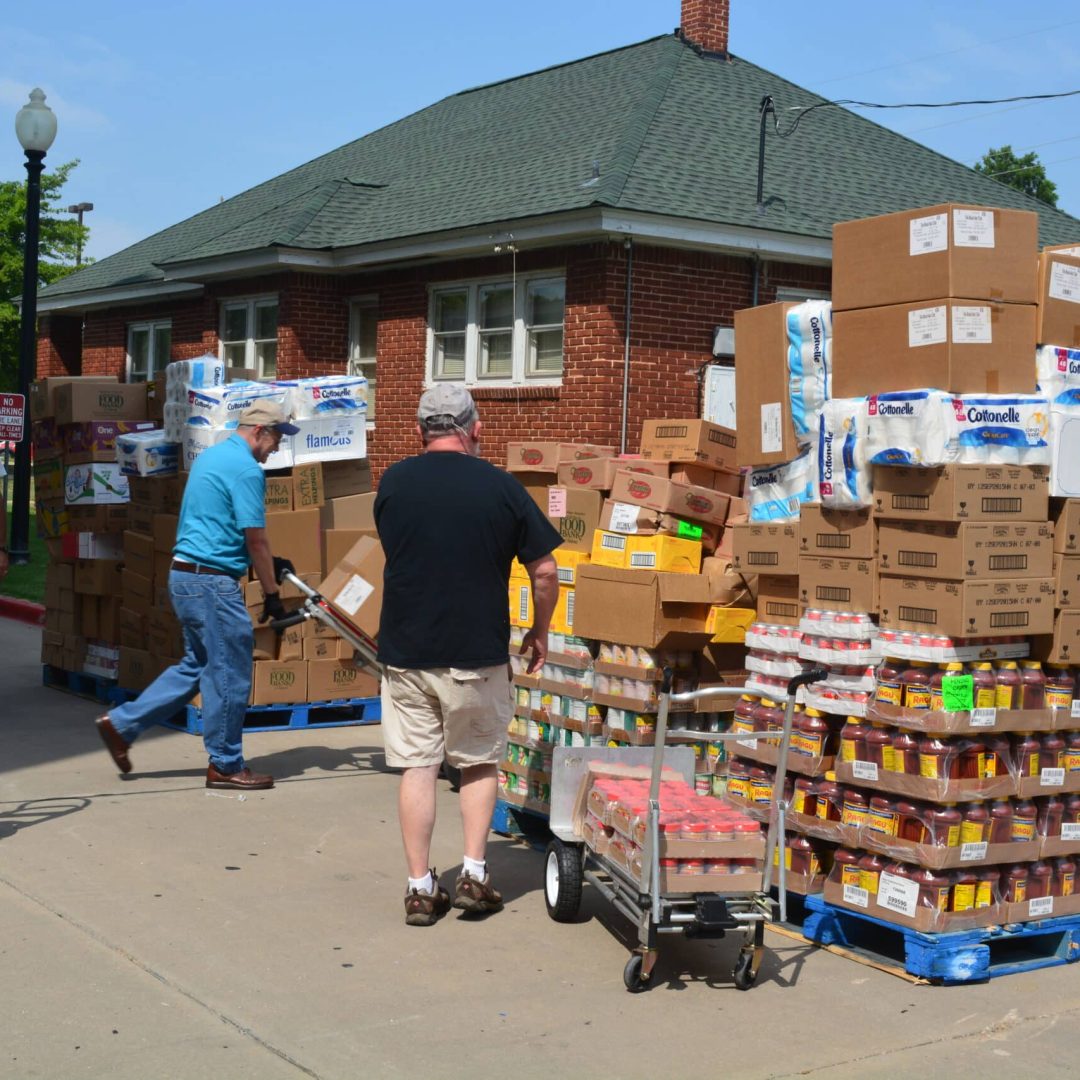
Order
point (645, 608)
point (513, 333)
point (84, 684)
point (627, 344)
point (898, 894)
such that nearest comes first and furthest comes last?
point (898, 894), point (645, 608), point (84, 684), point (627, 344), point (513, 333)

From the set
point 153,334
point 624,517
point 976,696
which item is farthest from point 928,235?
point 153,334

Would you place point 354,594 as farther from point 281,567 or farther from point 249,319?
point 249,319

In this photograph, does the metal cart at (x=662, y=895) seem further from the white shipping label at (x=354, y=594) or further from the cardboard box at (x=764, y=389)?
the white shipping label at (x=354, y=594)

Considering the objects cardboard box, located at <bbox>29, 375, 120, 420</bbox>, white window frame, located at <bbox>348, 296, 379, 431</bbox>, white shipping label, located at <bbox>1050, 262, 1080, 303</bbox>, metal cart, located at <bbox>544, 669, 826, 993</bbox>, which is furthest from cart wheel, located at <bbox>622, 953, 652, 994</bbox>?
white window frame, located at <bbox>348, 296, 379, 431</bbox>

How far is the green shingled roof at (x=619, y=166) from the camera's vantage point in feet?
50.2

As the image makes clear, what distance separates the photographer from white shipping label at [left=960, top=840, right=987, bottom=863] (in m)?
5.34

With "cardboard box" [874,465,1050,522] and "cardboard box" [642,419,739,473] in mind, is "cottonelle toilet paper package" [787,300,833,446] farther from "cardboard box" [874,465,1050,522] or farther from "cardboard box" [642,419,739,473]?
"cardboard box" [642,419,739,473]

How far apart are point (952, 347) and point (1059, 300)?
24.6 inches

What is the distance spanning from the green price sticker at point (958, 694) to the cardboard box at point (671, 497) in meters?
2.15

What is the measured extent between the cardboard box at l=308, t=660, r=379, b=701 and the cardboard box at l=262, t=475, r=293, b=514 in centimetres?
106

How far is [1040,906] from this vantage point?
5.60 meters

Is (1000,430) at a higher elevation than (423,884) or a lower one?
higher

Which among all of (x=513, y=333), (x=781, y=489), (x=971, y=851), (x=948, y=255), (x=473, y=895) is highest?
(x=513, y=333)

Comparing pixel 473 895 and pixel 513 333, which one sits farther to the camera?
pixel 513 333
